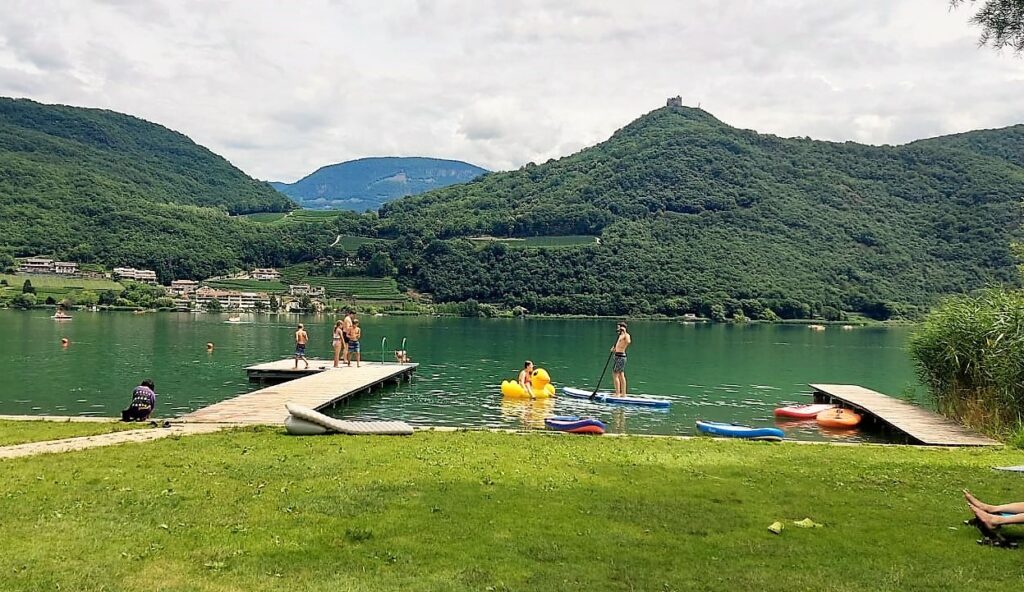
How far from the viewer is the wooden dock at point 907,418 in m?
18.6

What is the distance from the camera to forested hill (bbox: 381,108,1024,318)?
139000 millimetres

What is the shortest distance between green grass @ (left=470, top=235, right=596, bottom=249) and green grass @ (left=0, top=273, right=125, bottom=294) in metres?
72.7

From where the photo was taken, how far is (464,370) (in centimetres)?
4338

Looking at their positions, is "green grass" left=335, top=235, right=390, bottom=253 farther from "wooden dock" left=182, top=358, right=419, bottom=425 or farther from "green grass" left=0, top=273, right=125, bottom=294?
"wooden dock" left=182, top=358, right=419, bottom=425

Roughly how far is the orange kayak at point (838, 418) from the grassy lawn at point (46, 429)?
2072cm

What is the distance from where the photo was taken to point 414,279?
499ft

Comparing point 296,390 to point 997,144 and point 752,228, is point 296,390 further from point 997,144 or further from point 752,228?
point 997,144

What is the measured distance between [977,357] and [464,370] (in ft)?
88.4

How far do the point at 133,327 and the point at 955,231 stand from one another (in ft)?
493

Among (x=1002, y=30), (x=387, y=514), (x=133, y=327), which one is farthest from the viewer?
(x=133, y=327)

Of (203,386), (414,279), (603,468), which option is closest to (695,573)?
(603,468)

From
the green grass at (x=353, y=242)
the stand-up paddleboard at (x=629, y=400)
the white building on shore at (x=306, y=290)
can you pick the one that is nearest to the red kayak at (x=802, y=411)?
the stand-up paddleboard at (x=629, y=400)

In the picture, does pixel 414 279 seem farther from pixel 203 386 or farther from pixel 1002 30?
pixel 1002 30

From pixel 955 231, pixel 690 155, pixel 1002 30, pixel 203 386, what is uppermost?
pixel 690 155
